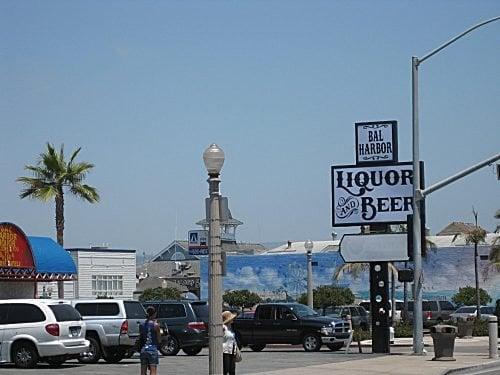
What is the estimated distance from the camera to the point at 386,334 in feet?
Result: 109

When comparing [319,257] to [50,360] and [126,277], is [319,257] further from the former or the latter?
[50,360]

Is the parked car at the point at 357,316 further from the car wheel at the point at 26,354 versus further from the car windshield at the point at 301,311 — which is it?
the car wheel at the point at 26,354

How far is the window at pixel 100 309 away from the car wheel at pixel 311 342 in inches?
350

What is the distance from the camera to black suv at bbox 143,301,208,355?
33188 millimetres

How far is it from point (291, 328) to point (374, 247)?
16.3 feet

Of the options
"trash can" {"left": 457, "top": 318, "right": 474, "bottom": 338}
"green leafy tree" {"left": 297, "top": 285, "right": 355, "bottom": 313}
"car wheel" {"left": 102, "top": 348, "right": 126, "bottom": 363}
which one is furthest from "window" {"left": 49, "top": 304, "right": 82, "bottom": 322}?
"green leafy tree" {"left": 297, "top": 285, "right": 355, "bottom": 313}

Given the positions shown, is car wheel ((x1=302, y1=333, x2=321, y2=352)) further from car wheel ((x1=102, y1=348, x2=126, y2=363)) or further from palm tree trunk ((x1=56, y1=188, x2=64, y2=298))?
palm tree trunk ((x1=56, y1=188, x2=64, y2=298))

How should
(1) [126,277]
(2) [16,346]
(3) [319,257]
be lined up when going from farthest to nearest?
(3) [319,257] → (1) [126,277] → (2) [16,346]

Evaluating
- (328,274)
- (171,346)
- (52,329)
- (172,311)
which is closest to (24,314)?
(52,329)

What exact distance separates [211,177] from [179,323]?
51.7ft

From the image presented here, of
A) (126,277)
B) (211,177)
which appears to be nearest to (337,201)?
(211,177)

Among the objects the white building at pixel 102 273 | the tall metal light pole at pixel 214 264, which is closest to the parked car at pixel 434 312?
the white building at pixel 102 273

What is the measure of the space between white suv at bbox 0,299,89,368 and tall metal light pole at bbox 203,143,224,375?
9.25 metres

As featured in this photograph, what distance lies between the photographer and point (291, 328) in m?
36.0
